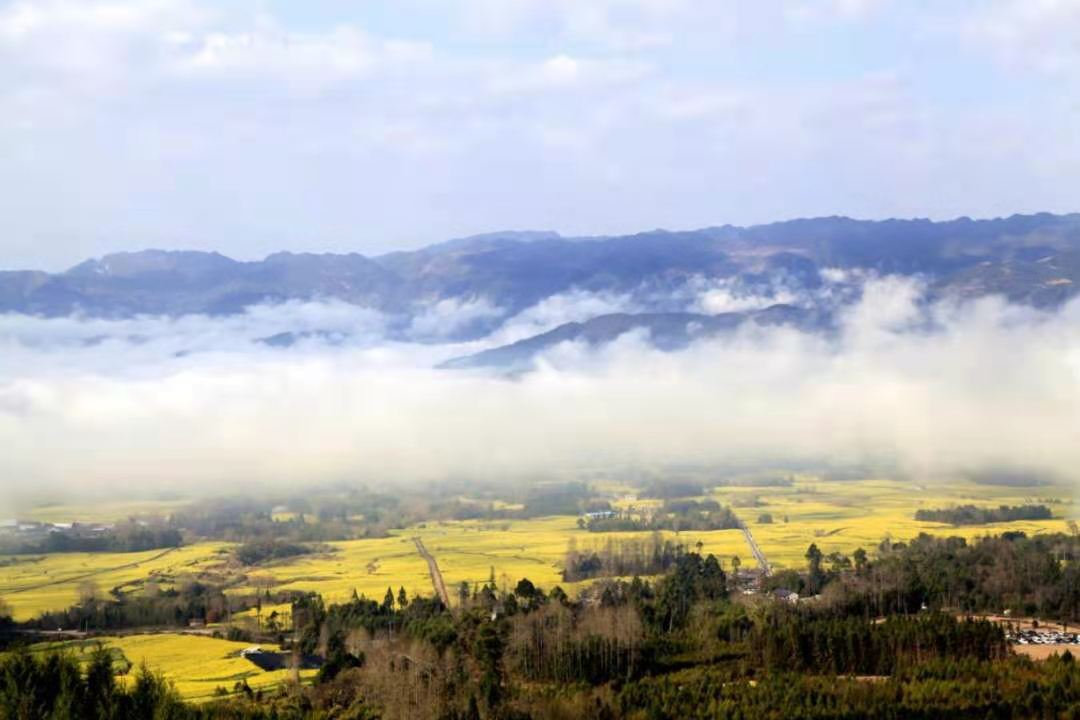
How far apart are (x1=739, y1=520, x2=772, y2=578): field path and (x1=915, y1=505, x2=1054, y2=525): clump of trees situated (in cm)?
1130

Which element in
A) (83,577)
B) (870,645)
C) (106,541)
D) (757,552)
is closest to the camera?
(870,645)

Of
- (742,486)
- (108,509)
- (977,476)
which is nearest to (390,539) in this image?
(108,509)

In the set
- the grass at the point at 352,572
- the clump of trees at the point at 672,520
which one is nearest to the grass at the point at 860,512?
the clump of trees at the point at 672,520

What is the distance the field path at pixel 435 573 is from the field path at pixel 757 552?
14848 mm

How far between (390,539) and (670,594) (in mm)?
29805

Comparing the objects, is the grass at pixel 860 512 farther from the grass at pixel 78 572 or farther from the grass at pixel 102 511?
the grass at pixel 102 511

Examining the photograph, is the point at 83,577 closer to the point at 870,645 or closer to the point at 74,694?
the point at 74,694

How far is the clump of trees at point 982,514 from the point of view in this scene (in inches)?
2653

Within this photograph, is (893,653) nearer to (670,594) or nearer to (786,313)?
(670,594)

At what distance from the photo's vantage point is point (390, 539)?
2712 inches

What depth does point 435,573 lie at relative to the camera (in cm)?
5319

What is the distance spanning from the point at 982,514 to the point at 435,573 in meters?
36.6

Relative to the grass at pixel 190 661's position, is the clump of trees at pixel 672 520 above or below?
below

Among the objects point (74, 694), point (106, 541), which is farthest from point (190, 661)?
point (106, 541)
